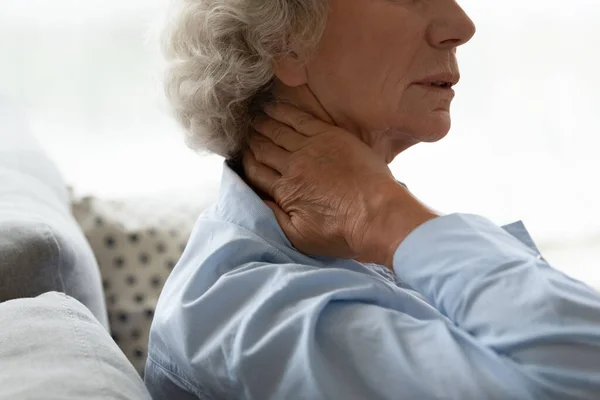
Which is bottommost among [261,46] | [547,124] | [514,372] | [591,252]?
[591,252]

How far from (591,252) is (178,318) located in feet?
6.60

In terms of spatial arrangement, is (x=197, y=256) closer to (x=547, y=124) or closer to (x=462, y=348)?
(x=462, y=348)

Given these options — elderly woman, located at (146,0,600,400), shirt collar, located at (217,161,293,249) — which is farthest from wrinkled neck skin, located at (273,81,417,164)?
shirt collar, located at (217,161,293,249)

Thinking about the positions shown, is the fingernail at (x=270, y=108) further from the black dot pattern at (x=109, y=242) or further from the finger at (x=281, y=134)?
the black dot pattern at (x=109, y=242)

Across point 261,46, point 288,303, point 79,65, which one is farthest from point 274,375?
point 79,65

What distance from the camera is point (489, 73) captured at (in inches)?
115

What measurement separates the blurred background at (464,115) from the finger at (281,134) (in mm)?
1302

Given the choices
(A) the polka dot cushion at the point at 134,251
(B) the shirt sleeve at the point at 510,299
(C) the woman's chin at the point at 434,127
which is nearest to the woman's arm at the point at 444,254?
(B) the shirt sleeve at the point at 510,299

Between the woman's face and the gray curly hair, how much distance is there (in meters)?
0.04

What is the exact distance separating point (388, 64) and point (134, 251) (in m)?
0.78

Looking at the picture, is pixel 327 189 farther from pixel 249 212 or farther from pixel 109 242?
pixel 109 242

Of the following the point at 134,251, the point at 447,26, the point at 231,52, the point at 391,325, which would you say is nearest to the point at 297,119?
the point at 231,52

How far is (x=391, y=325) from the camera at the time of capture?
1.05m

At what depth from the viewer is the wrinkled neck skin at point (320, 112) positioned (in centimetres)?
136
